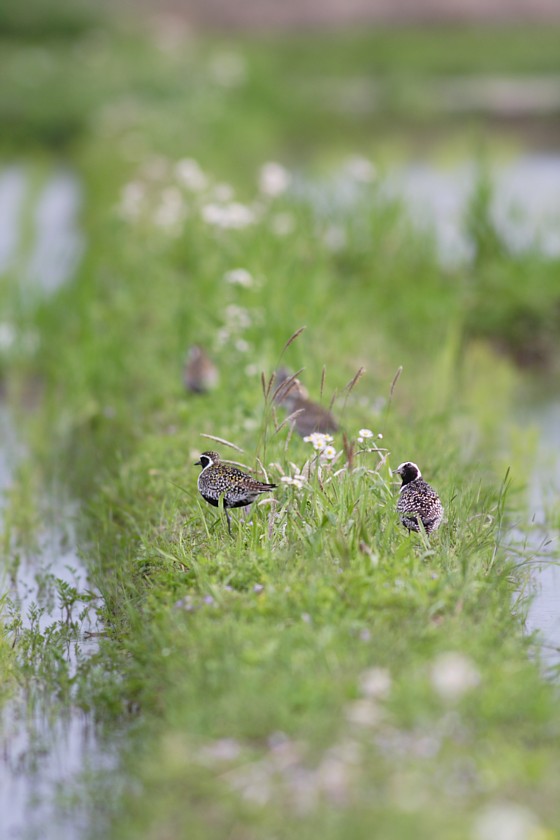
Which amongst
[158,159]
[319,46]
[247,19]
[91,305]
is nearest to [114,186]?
[158,159]

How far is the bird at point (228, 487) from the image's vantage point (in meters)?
4.78

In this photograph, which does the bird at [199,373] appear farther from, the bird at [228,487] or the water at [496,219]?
the water at [496,219]

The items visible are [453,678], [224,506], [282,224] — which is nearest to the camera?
[453,678]

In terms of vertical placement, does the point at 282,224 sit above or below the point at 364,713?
above

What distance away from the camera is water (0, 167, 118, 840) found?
3840 mm

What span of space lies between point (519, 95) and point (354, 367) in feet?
54.9

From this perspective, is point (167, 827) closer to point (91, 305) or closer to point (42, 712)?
point (42, 712)

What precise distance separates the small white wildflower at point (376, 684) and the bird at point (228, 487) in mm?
1090

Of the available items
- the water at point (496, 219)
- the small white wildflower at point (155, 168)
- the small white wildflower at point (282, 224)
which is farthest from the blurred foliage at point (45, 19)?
the small white wildflower at point (282, 224)

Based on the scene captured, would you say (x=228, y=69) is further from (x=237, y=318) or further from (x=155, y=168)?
(x=237, y=318)

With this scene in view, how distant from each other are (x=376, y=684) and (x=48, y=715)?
1182 millimetres

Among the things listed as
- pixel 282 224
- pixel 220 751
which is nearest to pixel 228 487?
pixel 220 751

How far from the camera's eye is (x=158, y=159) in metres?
13.4

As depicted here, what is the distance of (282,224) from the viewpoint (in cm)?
944
